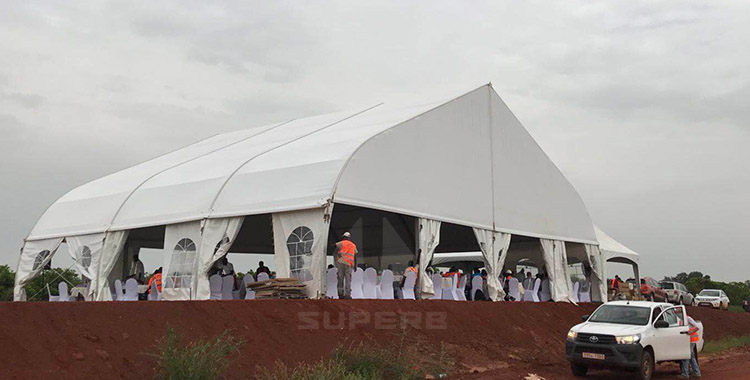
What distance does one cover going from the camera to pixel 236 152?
64.5 ft

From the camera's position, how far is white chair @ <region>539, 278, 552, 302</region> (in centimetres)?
2132

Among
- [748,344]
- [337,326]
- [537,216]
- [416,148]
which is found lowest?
[748,344]

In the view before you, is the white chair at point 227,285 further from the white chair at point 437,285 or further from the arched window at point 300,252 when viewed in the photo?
the white chair at point 437,285

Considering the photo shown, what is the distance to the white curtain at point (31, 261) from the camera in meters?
21.0

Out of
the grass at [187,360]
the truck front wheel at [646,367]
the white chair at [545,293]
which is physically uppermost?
the white chair at [545,293]

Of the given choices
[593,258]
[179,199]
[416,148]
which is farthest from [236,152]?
[593,258]

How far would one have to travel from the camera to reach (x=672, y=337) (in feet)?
43.0

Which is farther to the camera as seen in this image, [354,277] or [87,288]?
[87,288]

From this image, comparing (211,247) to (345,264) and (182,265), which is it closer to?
(182,265)

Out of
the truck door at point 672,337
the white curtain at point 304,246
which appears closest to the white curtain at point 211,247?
the white curtain at point 304,246

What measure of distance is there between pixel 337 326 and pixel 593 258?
14846 mm

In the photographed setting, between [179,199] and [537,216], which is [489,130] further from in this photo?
[179,199]

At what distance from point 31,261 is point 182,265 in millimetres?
7684

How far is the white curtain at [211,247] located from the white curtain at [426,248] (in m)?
4.28
